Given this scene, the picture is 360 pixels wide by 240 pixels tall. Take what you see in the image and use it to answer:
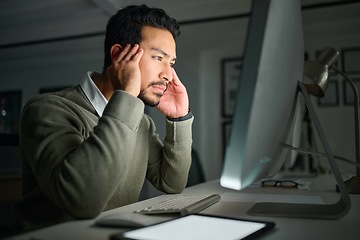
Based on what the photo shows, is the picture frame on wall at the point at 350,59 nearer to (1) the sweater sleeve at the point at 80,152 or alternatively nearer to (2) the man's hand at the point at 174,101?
(2) the man's hand at the point at 174,101

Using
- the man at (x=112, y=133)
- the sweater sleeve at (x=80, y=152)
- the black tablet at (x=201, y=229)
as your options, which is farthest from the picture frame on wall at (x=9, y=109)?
the black tablet at (x=201, y=229)

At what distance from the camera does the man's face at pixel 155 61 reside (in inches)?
40.6

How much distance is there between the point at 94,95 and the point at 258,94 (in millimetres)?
594

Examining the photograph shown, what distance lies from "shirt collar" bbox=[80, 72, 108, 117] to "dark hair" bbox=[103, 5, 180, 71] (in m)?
0.09

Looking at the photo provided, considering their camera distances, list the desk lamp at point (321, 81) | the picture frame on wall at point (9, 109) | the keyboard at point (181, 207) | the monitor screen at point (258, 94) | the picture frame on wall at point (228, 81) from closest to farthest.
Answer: the monitor screen at point (258, 94) → the keyboard at point (181, 207) → the desk lamp at point (321, 81) → the picture frame on wall at point (9, 109) → the picture frame on wall at point (228, 81)

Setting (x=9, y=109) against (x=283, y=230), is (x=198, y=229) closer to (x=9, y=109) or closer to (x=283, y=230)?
(x=283, y=230)

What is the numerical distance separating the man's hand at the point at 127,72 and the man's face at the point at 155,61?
14 centimetres

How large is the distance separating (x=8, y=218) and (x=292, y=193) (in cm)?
80

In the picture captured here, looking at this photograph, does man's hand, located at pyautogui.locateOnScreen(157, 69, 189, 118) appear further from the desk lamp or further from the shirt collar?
the desk lamp

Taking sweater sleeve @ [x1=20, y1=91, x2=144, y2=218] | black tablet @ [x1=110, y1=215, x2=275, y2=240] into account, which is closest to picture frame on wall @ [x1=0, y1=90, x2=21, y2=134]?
sweater sleeve @ [x1=20, y1=91, x2=144, y2=218]

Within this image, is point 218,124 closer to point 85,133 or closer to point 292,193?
point 292,193

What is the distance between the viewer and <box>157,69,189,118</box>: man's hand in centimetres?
112

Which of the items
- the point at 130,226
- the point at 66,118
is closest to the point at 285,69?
the point at 130,226

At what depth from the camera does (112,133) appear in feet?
2.24
